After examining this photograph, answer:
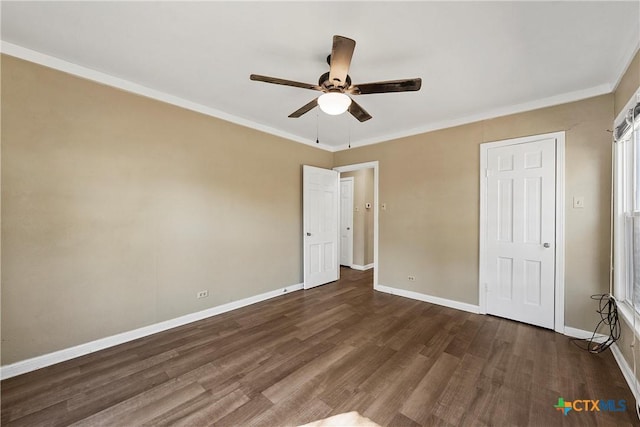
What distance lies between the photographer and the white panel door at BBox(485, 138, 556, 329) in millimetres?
2814

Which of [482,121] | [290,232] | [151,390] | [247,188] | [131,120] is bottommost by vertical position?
[151,390]

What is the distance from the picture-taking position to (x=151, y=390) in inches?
73.9

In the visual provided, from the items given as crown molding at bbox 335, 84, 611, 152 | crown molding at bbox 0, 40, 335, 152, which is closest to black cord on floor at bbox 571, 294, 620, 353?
crown molding at bbox 335, 84, 611, 152

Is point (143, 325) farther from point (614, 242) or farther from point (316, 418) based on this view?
point (614, 242)

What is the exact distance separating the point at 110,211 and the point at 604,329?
506 cm

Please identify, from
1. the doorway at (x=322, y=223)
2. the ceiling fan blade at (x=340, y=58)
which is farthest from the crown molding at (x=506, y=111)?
the ceiling fan blade at (x=340, y=58)

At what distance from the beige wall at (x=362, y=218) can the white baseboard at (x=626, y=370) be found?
3.95 metres

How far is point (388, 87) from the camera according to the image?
74.9 inches

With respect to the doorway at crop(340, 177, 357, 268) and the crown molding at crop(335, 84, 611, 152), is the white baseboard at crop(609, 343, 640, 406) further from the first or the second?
the doorway at crop(340, 177, 357, 268)

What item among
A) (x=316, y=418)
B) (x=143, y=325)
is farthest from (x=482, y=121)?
(x=143, y=325)

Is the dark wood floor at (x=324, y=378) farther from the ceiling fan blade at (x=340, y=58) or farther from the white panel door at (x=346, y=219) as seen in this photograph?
the white panel door at (x=346, y=219)

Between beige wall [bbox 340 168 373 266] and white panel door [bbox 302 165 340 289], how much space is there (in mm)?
1207

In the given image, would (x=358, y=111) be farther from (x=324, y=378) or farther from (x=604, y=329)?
(x=604, y=329)

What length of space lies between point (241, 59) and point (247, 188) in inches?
69.3
